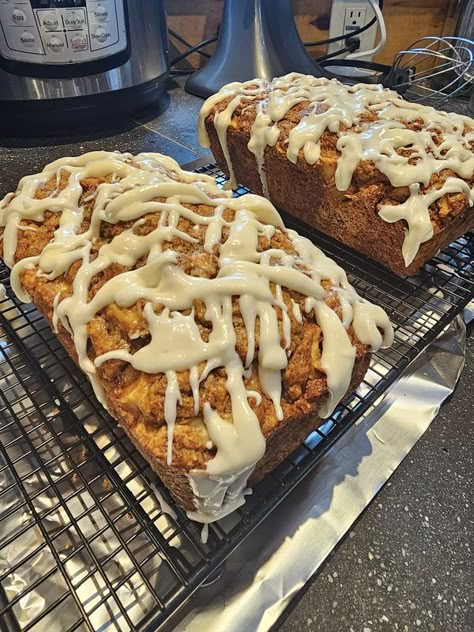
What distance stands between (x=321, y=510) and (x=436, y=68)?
221 cm

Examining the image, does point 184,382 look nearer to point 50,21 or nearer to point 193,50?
point 50,21

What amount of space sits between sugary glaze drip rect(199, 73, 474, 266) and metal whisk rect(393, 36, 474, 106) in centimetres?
79

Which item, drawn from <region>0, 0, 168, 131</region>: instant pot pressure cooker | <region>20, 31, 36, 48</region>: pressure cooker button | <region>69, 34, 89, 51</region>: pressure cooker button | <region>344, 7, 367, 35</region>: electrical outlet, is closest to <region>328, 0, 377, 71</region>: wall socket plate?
<region>344, 7, 367, 35</region>: electrical outlet

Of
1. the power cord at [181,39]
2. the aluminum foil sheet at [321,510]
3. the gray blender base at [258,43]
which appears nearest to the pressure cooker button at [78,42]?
the gray blender base at [258,43]

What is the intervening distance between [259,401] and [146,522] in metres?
0.26

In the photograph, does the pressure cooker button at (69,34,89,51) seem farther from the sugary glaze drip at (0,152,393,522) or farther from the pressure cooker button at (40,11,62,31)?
the sugary glaze drip at (0,152,393,522)

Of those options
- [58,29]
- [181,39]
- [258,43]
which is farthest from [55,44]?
[181,39]

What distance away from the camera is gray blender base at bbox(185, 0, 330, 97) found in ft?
→ 6.13

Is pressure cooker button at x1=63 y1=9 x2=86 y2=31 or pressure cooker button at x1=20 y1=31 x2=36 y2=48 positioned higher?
pressure cooker button at x1=63 y1=9 x2=86 y2=31

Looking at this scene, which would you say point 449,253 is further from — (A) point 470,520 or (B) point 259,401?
(B) point 259,401

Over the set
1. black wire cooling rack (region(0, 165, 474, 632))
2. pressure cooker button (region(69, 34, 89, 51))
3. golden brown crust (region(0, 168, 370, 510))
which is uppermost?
pressure cooker button (region(69, 34, 89, 51))

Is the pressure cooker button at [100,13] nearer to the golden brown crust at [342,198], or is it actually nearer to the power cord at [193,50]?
the golden brown crust at [342,198]

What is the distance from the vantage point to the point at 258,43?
1.88 m

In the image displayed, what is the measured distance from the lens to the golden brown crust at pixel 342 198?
1035 mm
